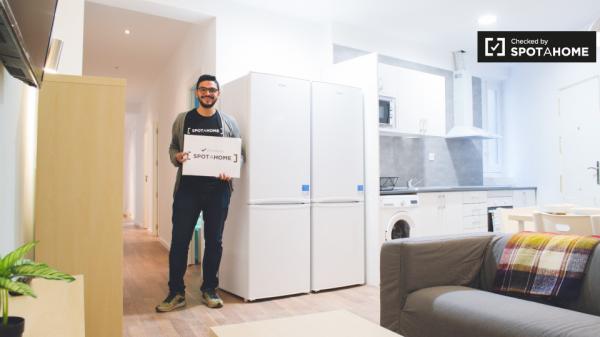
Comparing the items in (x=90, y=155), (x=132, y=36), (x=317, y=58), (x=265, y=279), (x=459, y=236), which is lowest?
(x=265, y=279)

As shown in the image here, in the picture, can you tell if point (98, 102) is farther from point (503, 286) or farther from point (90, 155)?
point (503, 286)

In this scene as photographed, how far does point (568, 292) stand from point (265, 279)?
2058 millimetres

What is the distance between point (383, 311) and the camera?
2.17 meters

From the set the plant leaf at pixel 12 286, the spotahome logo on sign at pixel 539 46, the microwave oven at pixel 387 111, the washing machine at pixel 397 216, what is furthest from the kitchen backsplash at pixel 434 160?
the plant leaf at pixel 12 286

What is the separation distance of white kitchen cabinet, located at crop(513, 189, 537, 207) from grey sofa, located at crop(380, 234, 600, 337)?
341 centimetres

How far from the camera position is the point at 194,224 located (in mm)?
3160

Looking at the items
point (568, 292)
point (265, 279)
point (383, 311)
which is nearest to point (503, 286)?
point (568, 292)

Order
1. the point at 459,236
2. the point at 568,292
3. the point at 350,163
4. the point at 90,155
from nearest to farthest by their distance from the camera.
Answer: the point at 568,292 < the point at 90,155 < the point at 459,236 < the point at 350,163

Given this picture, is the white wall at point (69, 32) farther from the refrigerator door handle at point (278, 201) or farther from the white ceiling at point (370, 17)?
the refrigerator door handle at point (278, 201)

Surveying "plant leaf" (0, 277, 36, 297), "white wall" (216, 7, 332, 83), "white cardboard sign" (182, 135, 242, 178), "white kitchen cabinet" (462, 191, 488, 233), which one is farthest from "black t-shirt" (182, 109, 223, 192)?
"white kitchen cabinet" (462, 191, 488, 233)

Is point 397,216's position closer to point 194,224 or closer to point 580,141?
point 194,224

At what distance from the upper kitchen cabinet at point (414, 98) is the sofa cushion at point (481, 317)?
2752mm

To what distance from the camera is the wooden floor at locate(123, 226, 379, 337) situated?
2.70 m

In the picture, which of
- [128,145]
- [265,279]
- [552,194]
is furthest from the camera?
[128,145]
